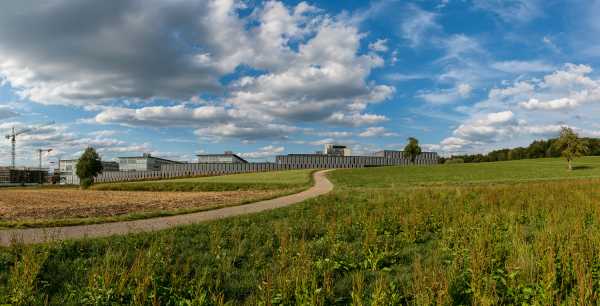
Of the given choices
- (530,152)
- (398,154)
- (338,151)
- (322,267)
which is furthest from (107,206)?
(338,151)

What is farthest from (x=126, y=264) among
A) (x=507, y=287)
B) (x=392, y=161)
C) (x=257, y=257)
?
(x=392, y=161)

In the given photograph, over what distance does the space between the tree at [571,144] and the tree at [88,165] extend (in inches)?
3595

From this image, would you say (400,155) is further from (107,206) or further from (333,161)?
(107,206)

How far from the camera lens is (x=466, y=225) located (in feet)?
35.3

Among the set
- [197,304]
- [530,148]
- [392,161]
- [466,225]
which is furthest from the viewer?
[392,161]

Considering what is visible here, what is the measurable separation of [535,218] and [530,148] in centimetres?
14493

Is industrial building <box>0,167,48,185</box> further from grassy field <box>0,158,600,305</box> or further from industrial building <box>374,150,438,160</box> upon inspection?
grassy field <box>0,158,600,305</box>

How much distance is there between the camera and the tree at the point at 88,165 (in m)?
73.8

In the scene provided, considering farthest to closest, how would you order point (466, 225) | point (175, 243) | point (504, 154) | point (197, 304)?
point (504, 154), point (466, 225), point (175, 243), point (197, 304)

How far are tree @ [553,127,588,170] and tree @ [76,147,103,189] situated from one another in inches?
3595

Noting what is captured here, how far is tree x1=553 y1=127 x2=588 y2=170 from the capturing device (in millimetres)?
64375

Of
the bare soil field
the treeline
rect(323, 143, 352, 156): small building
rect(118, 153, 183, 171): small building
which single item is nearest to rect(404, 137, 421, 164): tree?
the treeline

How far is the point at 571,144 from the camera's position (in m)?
64.9

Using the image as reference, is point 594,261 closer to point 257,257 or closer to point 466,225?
point 466,225
